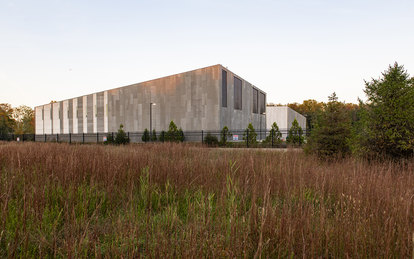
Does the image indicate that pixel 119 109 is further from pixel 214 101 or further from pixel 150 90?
pixel 214 101

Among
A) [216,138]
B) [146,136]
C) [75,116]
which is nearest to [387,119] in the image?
[216,138]

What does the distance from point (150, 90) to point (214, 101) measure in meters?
11.5

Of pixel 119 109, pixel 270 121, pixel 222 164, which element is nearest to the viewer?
pixel 222 164

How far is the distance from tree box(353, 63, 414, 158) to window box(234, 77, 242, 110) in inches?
1134

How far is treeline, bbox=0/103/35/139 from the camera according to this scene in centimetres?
6306

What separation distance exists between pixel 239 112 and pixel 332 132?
94.4 ft

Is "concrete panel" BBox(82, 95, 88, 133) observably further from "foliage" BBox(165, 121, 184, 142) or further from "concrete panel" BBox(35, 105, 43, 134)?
"foliage" BBox(165, 121, 184, 142)

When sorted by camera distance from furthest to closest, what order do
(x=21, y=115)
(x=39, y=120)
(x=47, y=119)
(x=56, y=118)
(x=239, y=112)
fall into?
(x=21, y=115), (x=39, y=120), (x=47, y=119), (x=56, y=118), (x=239, y=112)

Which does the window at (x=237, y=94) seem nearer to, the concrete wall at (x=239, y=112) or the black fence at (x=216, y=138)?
the concrete wall at (x=239, y=112)

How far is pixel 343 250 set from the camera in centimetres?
205

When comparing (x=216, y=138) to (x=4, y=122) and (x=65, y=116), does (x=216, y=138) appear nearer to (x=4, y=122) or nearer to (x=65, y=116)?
(x=65, y=116)

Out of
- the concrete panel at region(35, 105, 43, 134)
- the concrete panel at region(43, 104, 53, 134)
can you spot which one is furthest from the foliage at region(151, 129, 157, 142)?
the concrete panel at region(35, 105, 43, 134)

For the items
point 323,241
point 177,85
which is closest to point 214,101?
point 177,85

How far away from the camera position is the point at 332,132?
830 cm
